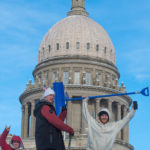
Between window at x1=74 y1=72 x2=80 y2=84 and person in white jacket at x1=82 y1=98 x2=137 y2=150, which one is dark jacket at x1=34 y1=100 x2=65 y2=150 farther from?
window at x1=74 y1=72 x2=80 y2=84

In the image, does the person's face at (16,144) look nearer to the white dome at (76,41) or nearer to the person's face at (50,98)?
the person's face at (50,98)

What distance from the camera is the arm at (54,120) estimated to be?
516 inches

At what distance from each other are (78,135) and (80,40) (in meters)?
19.3

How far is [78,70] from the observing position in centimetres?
9325

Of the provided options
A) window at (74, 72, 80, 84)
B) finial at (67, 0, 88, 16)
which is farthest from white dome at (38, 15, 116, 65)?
window at (74, 72, 80, 84)

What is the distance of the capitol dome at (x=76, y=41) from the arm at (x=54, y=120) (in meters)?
81.3

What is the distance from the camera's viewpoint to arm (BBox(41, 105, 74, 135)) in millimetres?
13117

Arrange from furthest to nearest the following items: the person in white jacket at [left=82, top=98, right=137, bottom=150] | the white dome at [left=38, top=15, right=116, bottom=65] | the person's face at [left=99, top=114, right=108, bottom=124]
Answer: the white dome at [left=38, top=15, right=116, bottom=65]
the person's face at [left=99, top=114, right=108, bottom=124]
the person in white jacket at [left=82, top=98, right=137, bottom=150]

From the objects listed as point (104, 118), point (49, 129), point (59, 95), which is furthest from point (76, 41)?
point (49, 129)

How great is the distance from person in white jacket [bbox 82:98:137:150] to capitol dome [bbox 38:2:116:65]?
80.5 metres

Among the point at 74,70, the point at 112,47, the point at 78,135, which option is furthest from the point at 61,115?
the point at 112,47

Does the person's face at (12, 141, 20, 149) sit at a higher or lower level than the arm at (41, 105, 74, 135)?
lower

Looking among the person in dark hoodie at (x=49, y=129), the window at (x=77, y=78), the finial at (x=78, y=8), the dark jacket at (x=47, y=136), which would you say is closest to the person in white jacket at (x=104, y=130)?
the person in dark hoodie at (x=49, y=129)

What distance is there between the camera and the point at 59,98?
15.0 meters
